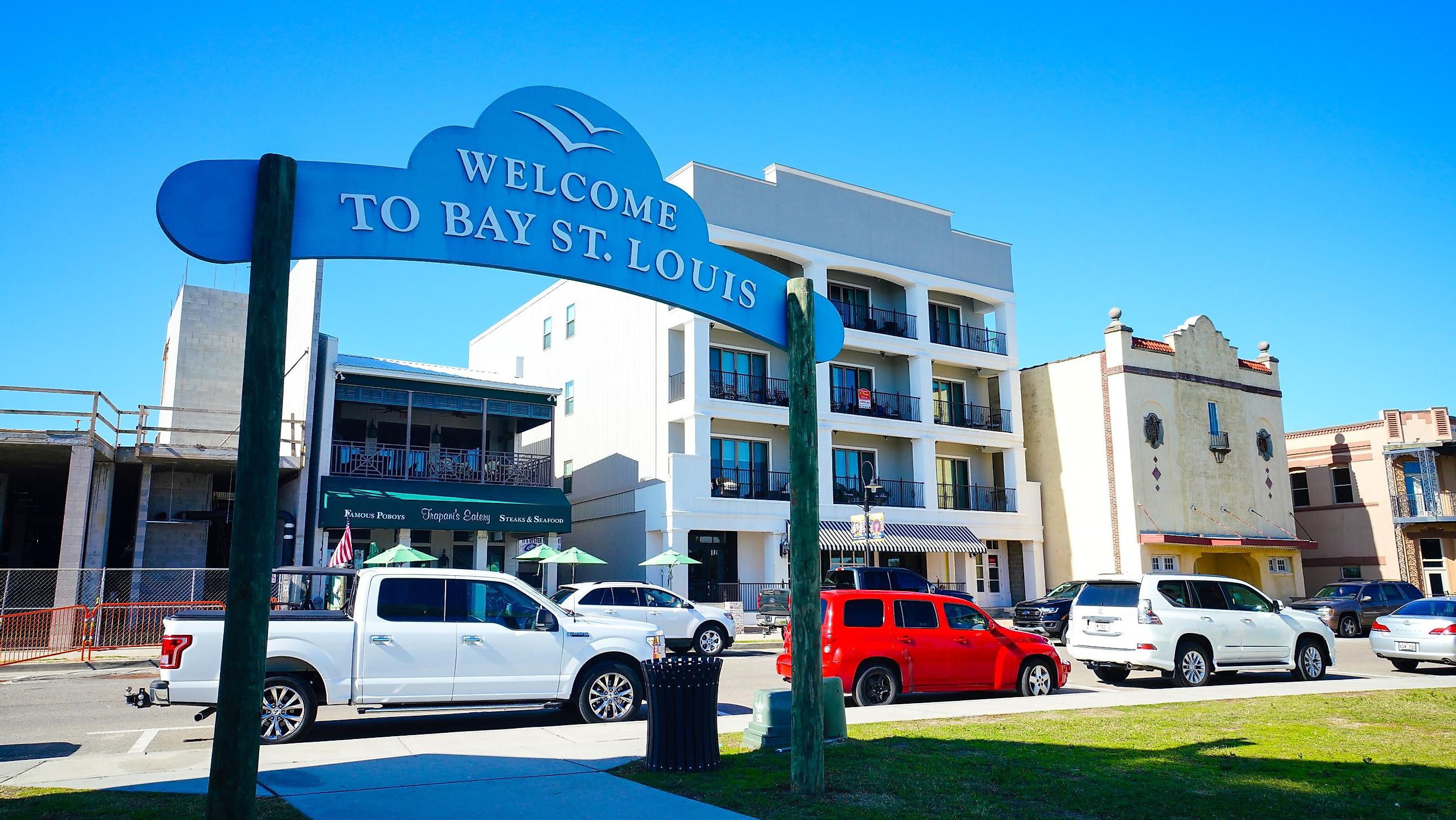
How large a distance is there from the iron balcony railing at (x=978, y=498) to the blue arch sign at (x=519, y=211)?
33.1 m

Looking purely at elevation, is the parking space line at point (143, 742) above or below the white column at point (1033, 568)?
below

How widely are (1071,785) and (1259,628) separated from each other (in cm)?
1139

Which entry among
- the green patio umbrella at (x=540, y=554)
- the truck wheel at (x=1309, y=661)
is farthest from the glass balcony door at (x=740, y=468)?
the truck wheel at (x=1309, y=661)

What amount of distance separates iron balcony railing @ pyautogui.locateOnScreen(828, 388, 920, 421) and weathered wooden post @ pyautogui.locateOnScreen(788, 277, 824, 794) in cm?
2906

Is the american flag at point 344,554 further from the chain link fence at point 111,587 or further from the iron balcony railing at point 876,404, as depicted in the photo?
the iron balcony railing at point 876,404

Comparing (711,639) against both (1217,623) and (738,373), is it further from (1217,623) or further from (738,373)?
(738,373)

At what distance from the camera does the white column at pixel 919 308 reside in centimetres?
3956

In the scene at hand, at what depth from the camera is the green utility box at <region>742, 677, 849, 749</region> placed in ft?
32.8

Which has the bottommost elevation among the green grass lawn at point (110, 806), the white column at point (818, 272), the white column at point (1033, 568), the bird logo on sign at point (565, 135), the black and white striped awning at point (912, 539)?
the green grass lawn at point (110, 806)

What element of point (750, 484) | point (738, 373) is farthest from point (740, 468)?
point (738, 373)

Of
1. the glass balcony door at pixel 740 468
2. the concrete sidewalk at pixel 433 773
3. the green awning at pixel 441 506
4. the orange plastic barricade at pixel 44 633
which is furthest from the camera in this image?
the glass balcony door at pixel 740 468

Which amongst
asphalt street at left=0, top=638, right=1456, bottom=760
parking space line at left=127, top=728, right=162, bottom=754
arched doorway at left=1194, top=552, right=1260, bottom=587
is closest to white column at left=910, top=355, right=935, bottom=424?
arched doorway at left=1194, top=552, right=1260, bottom=587

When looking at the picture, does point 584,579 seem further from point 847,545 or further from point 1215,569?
point 1215,569

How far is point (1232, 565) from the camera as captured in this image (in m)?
44.1
